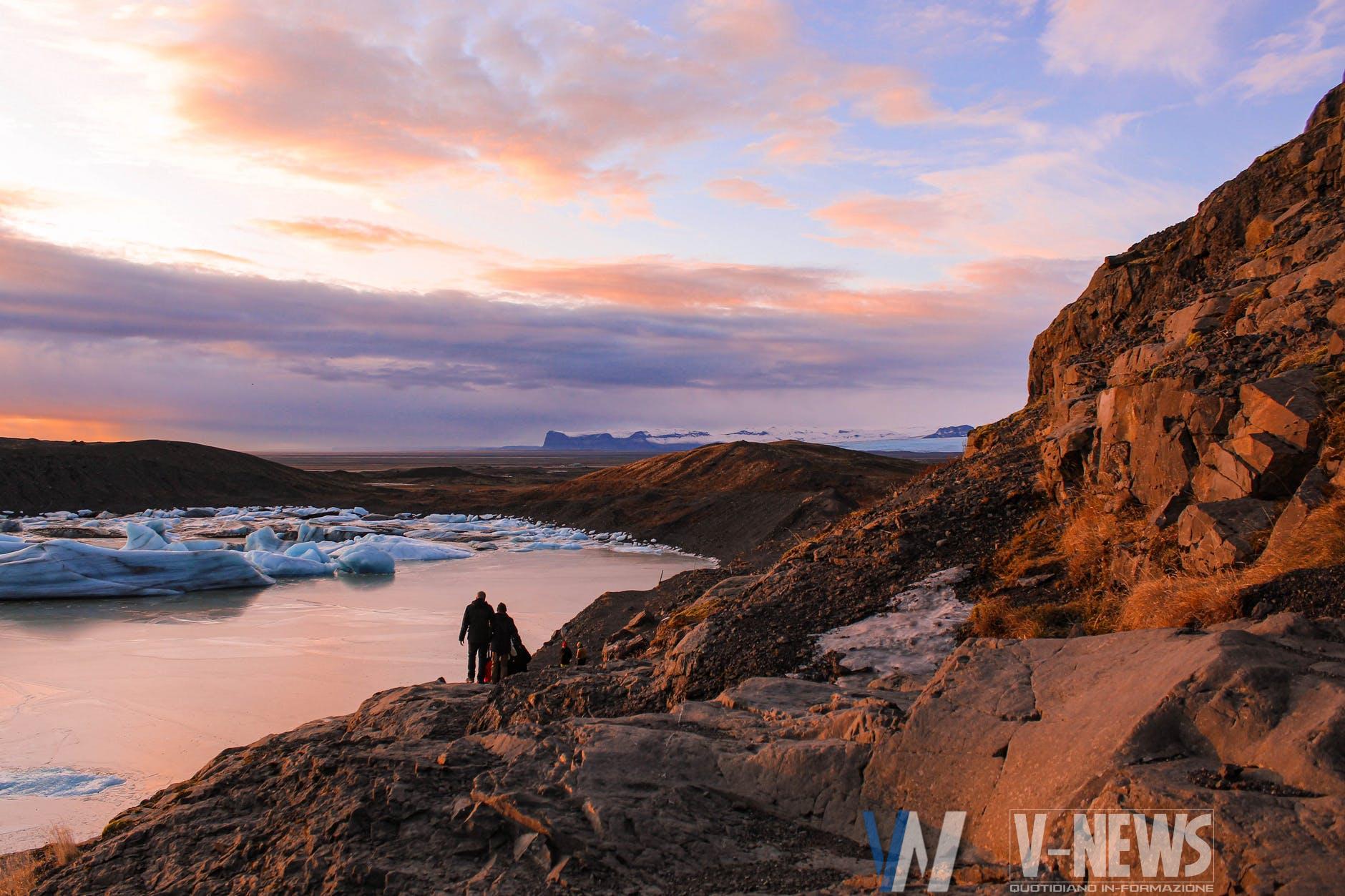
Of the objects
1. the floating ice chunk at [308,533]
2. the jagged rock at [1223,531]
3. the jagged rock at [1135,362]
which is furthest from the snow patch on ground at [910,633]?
the floating ice chunk at [308,533]

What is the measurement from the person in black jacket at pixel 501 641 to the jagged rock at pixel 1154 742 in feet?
23.9

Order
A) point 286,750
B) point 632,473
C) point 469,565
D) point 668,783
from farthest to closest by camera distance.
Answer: point 632,473 → point 469,565 → point 286,750 → point 668,783

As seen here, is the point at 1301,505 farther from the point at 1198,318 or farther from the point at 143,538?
the point at 143,538

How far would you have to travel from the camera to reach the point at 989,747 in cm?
448

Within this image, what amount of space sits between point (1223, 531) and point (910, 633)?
2658 mm

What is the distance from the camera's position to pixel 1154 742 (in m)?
3.83

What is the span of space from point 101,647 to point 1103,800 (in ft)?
66.4

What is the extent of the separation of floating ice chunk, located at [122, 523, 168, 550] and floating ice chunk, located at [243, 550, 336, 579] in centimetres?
432

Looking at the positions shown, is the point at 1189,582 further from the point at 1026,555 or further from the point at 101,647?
the point at 101,647

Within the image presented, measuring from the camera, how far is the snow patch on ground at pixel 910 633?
758 centimetres

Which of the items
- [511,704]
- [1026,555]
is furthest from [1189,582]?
[511,704]

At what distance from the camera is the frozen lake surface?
10.4 meters

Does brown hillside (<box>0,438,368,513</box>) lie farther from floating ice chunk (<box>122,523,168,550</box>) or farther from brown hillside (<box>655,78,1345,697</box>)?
brown hillside (<box>655,78,1345,697</box>)

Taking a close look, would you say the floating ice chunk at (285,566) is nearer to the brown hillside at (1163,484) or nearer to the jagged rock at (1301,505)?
the brown hillside at (1163,484)
